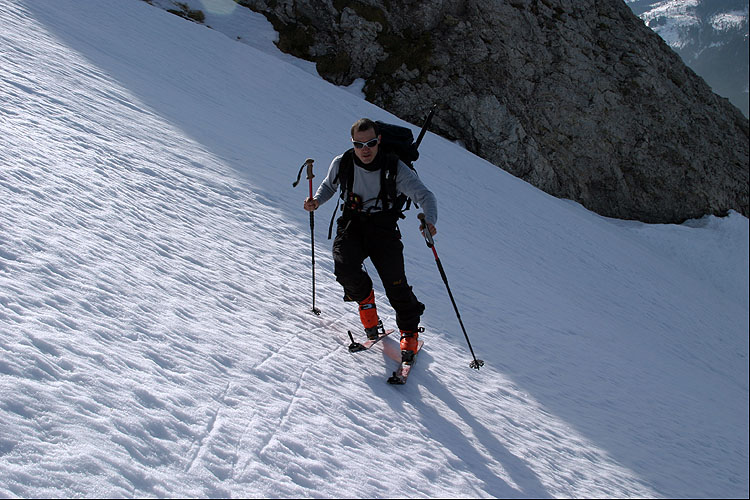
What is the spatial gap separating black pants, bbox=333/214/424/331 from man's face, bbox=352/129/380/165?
0.56 metres

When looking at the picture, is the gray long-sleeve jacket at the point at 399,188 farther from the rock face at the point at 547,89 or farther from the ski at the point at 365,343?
the rock face at the point at 547,89

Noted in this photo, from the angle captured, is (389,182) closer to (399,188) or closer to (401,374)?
(399,188)

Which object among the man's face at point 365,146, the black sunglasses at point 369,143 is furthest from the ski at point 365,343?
the black sunglasses at point 369,143

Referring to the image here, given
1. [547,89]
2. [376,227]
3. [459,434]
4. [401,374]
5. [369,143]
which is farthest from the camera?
[547,89]

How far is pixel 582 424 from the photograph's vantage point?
5.52 meters

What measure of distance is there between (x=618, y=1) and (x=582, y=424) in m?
29.8

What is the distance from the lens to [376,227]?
488 centimetres

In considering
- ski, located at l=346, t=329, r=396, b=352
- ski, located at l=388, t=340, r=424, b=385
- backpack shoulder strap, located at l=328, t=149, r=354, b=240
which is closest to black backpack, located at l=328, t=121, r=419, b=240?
backpack shoulder strap, located at l=328, t=149, r=354, b=240

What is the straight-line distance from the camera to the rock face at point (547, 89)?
883 inches

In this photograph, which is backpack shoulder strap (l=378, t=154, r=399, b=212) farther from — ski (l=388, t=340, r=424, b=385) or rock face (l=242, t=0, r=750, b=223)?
rock face (l=242, t=0, r=750, b=223)

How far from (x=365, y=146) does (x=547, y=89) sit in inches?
880

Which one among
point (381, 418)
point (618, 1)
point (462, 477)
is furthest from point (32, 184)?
point (618, 1)

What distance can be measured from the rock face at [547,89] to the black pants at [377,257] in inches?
708

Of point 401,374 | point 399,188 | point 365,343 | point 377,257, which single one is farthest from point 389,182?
point 401,374
